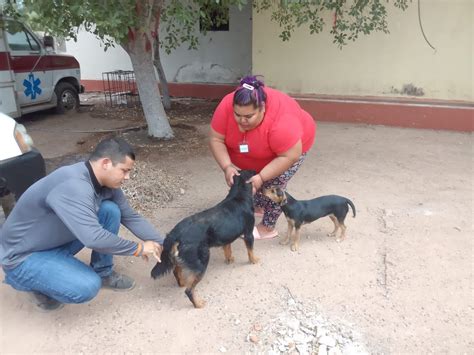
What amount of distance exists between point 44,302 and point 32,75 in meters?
6.63

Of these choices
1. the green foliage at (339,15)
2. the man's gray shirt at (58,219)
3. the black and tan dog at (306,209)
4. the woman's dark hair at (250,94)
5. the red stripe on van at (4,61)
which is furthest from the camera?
the red stripe on van at (4,61)

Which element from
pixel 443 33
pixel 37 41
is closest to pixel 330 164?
pixel 443 33

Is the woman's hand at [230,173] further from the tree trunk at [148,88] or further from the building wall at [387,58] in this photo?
the building wall at [387,58]

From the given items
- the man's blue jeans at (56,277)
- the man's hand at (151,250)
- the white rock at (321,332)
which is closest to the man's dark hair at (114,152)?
the man's hand at (151,250)

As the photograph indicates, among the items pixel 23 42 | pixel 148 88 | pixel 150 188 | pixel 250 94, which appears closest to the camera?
pixel 250 94

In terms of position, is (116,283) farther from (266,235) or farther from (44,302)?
(266,235)

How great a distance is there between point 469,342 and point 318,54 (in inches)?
234

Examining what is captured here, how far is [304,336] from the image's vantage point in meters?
2.40

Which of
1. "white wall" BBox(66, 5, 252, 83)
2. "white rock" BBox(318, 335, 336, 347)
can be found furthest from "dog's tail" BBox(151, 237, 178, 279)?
"white wall" BBox(66, 5, 252, 83)

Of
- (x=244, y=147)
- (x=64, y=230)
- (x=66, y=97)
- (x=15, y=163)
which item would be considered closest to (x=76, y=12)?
(x=15, y=163)

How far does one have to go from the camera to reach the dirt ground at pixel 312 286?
243 cm

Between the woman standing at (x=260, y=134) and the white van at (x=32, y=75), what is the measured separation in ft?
15.9

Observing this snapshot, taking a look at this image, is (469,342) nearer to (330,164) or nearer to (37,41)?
(330,164)

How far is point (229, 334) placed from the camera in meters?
2.46
